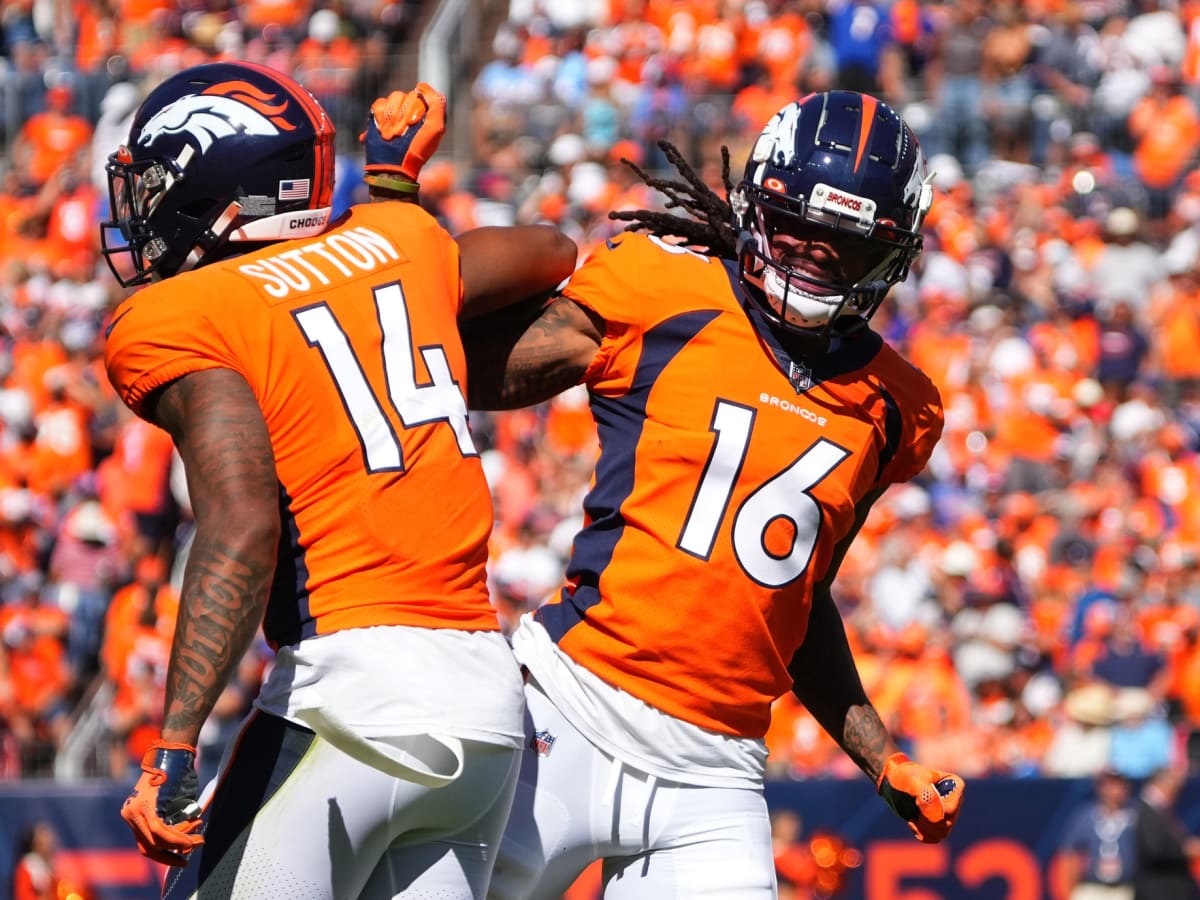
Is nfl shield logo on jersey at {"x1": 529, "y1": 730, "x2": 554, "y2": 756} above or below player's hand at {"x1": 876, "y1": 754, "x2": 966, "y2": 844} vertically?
above

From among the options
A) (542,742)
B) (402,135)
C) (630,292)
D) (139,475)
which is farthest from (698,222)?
(139,475)

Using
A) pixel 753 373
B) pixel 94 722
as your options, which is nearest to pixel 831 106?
pixel 753 373

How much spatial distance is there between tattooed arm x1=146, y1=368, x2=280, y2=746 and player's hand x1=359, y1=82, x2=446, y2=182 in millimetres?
908

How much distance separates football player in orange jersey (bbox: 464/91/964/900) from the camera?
4.02 metres

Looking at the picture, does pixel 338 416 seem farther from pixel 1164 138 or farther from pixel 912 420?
pixel 1164 138

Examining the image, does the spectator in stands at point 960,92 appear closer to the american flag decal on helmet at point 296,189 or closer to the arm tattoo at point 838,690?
the arm tattoo at point 838,690

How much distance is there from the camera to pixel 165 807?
10.5 feet

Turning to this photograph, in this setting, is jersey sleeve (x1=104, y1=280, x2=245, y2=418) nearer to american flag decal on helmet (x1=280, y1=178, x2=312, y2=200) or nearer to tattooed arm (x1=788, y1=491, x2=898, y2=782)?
american flag decal on helmet (x1=280, y1=178, x2=312, y2=200)

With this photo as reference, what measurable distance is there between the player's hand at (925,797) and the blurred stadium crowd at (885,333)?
5.54 m

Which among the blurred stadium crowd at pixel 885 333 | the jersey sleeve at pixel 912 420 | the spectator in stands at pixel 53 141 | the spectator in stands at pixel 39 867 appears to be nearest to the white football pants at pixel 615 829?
the jersey sleeve at pixel 912 420

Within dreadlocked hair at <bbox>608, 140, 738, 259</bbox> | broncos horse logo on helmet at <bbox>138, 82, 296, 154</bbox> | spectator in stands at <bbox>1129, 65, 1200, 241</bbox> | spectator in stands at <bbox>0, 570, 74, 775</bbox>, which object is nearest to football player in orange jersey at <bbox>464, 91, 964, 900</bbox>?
dreadlocked hair at <bbox>608, 140, 738, 259</bbox>

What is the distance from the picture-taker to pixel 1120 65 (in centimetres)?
1522

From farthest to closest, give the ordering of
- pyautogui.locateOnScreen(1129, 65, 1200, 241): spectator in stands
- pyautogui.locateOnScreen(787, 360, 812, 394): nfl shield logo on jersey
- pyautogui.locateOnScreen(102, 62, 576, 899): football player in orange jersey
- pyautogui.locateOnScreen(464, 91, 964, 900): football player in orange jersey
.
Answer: pyautogui.locateOnScreen(1129, 65, 1200, 241): spectator in stands
pyautogui.locateOnScreen(787, 360, 812, 394): nfl shield logo on jersey
pyautogui.locateOnScreen(464, 91, 964, 900): football player in orange jersey
pyautogui.locateOnScreen(102, 62, 576, 899): football player in orange jersey

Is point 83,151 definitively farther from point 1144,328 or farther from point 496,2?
point 1144,328
